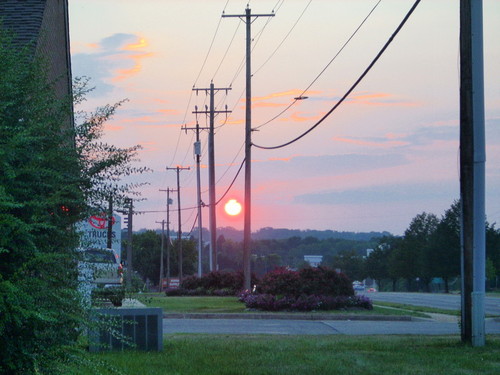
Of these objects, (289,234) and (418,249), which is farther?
(289,234)

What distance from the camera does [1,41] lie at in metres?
6.67

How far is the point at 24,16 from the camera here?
1623 cm

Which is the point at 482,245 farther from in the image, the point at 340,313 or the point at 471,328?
the point at 340,313

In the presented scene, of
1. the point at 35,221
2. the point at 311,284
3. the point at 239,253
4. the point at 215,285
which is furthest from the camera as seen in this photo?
the point at 239,253

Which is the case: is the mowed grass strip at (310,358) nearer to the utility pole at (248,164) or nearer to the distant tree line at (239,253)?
the utility pole at (248,164)

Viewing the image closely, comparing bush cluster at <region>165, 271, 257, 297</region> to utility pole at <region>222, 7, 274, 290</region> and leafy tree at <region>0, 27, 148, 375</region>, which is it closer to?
utility pole at <region>222, 7, 274, 290</region>

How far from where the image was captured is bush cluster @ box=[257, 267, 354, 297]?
87.2ft

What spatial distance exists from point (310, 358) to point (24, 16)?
9154 millimetres

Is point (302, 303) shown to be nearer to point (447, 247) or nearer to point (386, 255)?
point (447, 247)

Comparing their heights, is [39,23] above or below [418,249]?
above

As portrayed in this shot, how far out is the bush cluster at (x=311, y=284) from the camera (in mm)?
26594

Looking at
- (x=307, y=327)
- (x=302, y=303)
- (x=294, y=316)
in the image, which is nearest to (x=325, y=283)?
(x=302, y=303)

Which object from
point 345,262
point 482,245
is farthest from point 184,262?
point 482,245

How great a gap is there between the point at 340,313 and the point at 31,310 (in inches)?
753
